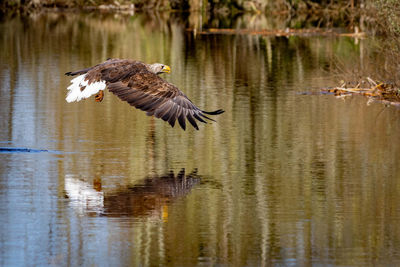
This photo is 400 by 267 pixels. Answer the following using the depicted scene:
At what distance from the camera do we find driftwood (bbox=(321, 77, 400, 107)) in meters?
19.1

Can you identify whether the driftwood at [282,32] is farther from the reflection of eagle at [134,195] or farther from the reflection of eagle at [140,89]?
the reflection of eagle at [134,195]

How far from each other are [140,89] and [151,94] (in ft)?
0.66

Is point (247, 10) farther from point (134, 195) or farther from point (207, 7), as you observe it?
point (134, 195)

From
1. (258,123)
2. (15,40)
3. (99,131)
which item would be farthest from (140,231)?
(15,40)

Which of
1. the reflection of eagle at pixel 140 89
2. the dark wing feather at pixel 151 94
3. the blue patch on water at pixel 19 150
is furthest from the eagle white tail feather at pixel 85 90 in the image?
the blue patch on water at pixel 19 150

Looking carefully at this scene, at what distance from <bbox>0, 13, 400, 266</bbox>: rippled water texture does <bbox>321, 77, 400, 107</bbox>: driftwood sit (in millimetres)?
661

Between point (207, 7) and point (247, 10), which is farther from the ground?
point (207, 7)

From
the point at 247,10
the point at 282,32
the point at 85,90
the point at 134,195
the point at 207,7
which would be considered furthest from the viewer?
the point at 247,10

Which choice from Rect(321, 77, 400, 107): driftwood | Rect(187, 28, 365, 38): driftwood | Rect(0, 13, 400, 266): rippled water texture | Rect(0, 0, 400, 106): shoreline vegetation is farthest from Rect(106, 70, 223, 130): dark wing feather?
Rect(187, 28, 365, 38): driftwood

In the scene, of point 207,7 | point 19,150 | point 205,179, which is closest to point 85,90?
point 19,150

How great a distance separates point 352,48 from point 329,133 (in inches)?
732

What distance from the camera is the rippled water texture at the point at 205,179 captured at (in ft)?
27.8

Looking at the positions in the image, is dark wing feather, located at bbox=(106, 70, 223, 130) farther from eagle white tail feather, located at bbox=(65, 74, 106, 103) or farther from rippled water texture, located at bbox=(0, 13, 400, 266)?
rippled water texture, located at bbox=(0, 13, 400, 266)

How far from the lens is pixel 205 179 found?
1149 centimetres
